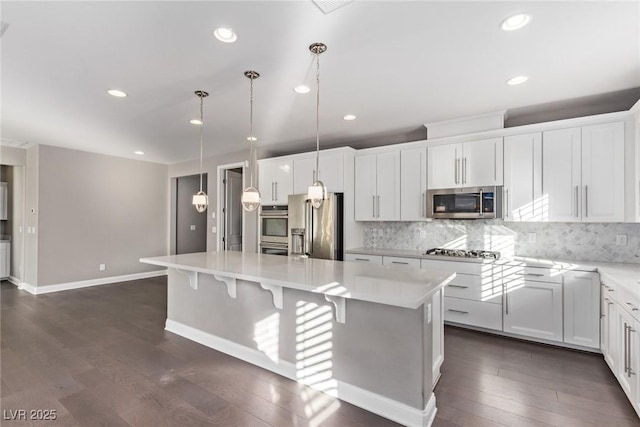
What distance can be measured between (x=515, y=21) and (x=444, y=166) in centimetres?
199

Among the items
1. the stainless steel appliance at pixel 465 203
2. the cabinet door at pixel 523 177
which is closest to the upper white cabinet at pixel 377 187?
the stainless steel appliance at pixel 465 203

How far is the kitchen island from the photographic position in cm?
190

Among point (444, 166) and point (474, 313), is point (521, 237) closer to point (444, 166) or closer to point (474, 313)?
point (474, 313)

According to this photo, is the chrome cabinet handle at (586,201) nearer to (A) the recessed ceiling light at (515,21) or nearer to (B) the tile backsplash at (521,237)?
(B) the tile backsplash at (521,237)

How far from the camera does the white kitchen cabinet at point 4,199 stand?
233 inches

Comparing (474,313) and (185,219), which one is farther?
(185,219)

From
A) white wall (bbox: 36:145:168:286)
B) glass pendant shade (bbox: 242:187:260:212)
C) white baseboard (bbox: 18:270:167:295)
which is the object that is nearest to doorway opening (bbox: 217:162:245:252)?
white wall (bbox: 36:145:168:286)

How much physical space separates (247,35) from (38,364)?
332 centimetres

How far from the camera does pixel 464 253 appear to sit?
3654 mm

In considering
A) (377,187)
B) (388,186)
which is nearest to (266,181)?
(377,187)

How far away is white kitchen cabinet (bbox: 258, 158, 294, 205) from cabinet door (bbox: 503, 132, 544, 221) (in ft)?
9.69

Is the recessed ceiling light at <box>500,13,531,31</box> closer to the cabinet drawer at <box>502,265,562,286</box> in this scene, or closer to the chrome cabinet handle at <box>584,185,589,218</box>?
the chrome cabinet handle at <box>584,185,589,218</box>

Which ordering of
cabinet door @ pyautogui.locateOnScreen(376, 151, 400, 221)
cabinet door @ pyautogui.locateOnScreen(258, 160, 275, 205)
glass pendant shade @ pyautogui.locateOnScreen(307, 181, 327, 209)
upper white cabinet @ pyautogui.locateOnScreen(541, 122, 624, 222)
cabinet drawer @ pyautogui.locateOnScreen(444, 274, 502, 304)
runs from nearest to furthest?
glass pendant shade @ pyautogui.locateOnScreen(307, 181, 327, 209)
upper white cabinet @ pyautogui.locateOnScreen(541, 122, 624, 222)
cabinet drawer @ pyautogui.locateOnScreen(444, 274, 502, 304)
cabinet door @ pyautogui.locateOnScreen(376, 151, 400, 221)
cabinet door @ pyautogui.locateOnScreen(258, 160, 275, 205)

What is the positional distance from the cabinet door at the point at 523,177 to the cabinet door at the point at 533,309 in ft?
2.38
